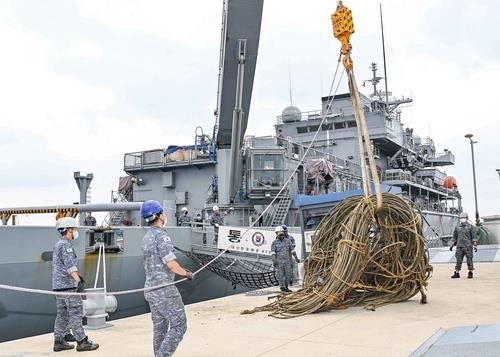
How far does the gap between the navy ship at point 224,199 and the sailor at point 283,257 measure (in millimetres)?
585

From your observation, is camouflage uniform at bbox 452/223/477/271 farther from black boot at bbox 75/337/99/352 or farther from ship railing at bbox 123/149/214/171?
ship railing at bbox 123/149/214/171

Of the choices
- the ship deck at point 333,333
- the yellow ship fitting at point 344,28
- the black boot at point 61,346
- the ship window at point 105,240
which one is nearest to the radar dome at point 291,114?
the ship window at point 105,240

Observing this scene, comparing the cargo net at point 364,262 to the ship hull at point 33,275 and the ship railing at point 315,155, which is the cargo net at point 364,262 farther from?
the ship railing at point 315,155

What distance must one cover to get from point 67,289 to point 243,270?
794 centimetres

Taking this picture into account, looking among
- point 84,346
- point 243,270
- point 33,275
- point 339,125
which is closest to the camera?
point 84,346

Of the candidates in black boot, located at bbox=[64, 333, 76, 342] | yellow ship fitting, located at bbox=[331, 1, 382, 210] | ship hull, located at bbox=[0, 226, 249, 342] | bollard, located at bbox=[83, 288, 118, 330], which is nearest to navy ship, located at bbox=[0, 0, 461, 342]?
ship hull, located at bbox=[0, 226, 249, 342]

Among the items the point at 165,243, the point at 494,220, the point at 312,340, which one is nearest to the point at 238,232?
the point at 312,340

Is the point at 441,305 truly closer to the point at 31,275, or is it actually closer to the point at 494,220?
the point at 31,275

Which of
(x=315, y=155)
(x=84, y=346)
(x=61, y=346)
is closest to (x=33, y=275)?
(x=61, y=346)

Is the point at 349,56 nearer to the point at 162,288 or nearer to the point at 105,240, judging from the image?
the point at 162,288

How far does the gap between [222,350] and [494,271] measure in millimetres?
9047

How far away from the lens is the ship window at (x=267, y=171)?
56.1ft

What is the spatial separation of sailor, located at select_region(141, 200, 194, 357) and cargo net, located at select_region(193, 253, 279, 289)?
8703 millimetres

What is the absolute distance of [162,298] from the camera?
3986 millimetres
